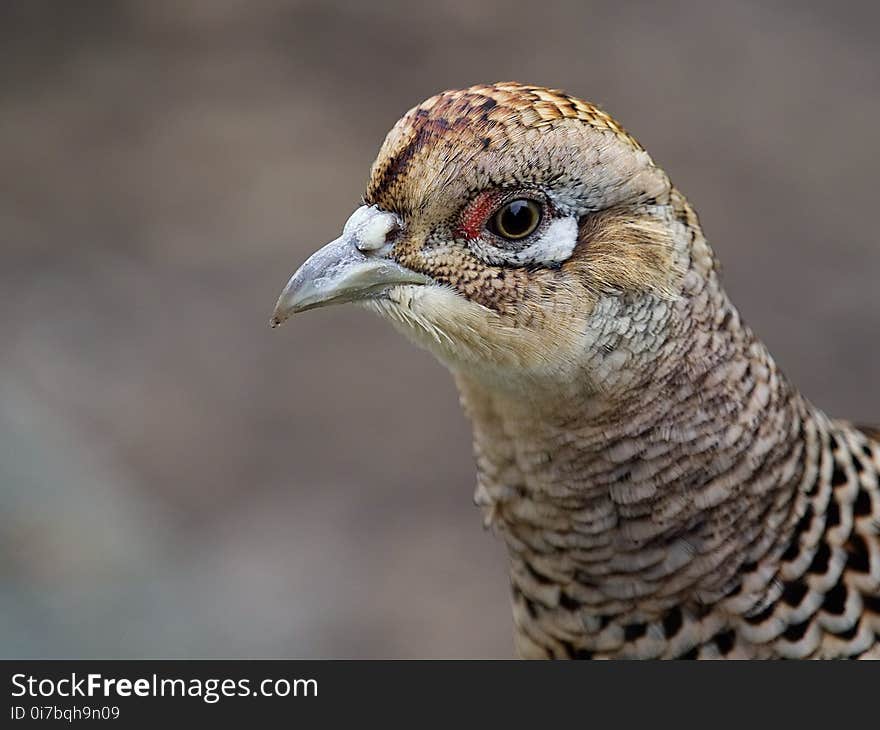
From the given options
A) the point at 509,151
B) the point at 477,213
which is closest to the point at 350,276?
the point at 477,213

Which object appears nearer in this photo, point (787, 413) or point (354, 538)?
point (787, 413)

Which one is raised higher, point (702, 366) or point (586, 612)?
point (702, 366)

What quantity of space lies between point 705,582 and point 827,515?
1.30ft

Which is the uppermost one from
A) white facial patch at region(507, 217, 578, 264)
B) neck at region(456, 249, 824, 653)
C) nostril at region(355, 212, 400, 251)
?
nostril at region(355, 212, 400, 251)

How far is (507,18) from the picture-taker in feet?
35.2

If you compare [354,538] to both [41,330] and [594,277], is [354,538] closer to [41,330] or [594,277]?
[41,330]

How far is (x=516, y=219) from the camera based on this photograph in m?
2.86

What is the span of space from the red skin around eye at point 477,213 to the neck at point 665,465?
1.41ft

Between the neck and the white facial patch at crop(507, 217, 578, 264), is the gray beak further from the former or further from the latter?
the neck

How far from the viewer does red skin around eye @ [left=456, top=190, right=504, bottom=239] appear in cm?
283

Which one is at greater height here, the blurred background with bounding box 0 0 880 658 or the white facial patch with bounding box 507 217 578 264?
the blurred background with bounding box 0 0 880 658

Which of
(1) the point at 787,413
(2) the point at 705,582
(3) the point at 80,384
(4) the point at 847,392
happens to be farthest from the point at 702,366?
(3) the point at 80,384

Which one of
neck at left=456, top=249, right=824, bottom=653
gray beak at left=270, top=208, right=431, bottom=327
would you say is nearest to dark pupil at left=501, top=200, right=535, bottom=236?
gray beak at left=270, top=208, right=431, bottom=327

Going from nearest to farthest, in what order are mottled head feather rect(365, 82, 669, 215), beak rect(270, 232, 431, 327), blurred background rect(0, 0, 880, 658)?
mottled head feather rect(365, 82, 669, 215) → beak rect(270, 232, 431, 327) → blurred background rect(0, 0, 880, 658)
